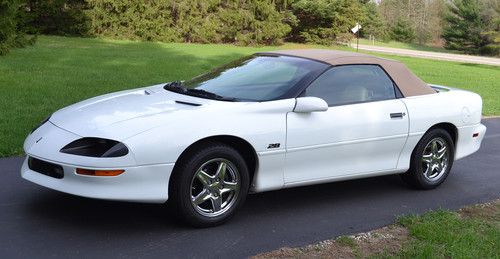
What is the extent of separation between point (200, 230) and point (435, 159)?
284 cm

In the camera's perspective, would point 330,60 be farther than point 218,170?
Yes

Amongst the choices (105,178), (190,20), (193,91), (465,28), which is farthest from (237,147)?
(465,28)

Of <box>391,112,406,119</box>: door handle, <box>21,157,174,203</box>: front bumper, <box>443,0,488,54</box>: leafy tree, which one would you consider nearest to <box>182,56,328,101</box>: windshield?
<box>391,112,406,119</box>: door handle

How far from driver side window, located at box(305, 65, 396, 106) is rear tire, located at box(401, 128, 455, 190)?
2.09 feet

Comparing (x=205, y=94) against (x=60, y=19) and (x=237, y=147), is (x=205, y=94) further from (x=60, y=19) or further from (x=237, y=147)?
(x=60, y=19)

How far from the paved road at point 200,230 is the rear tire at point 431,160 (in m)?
0.12

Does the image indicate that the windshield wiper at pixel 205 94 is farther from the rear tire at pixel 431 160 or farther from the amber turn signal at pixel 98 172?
the rear tire at pixel 431 160

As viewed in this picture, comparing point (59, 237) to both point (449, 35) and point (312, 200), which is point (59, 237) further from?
point (449, 35)

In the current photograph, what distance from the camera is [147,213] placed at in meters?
4.93

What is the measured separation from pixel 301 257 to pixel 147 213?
4.87 ft

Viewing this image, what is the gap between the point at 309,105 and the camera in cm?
494

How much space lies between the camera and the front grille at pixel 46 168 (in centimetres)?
432

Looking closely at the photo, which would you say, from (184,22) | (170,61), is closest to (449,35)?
(184,22)

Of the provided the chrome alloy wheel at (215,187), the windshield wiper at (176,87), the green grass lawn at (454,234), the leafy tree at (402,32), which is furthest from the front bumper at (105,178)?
the leafy tree at (402,32)
